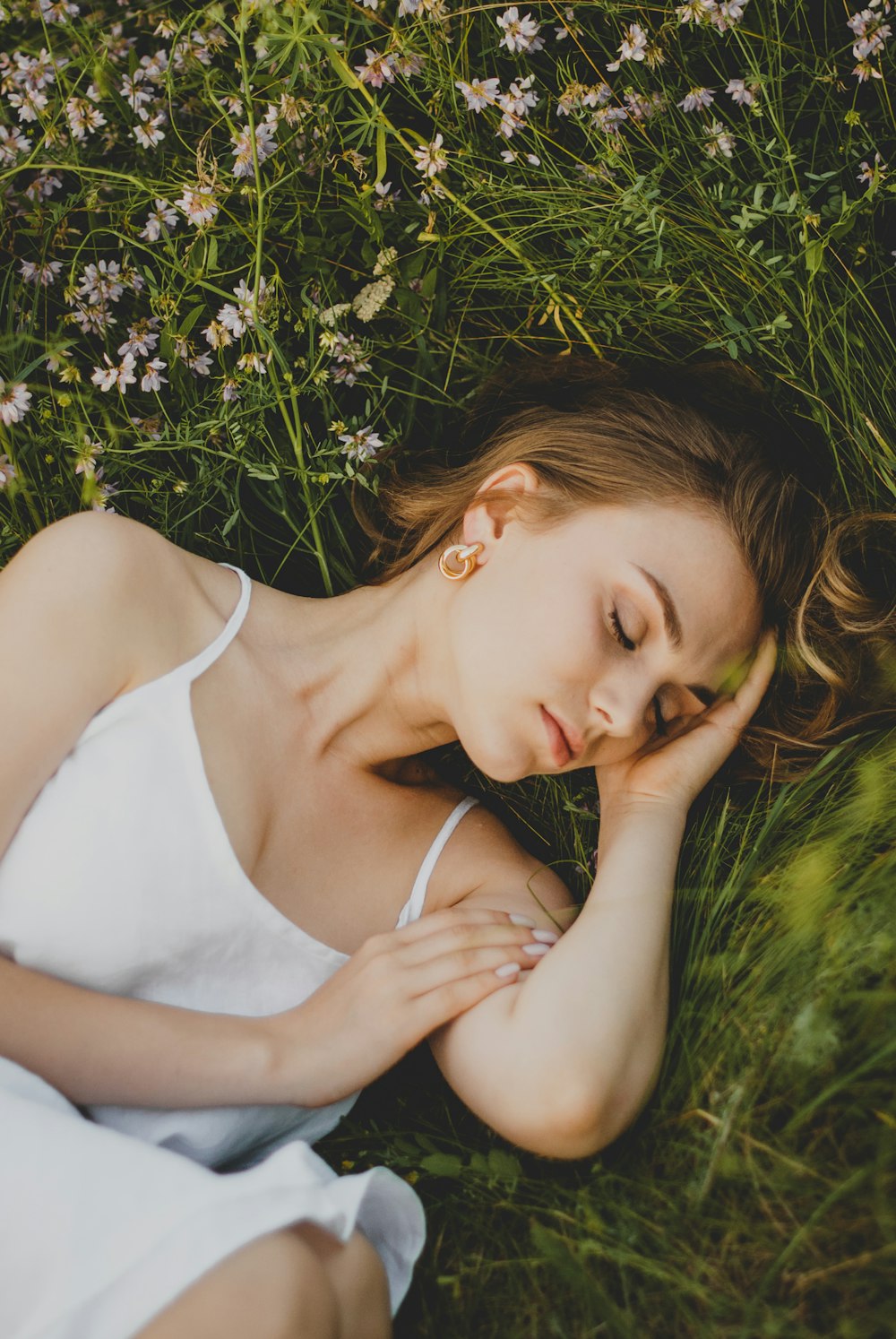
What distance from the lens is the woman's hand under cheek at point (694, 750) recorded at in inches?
95.7

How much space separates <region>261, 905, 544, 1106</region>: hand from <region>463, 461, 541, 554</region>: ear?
835mm

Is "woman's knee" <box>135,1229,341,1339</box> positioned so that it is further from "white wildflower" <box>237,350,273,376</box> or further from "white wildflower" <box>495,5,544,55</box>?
"white wildflower" <box>495,5,544,55</box>

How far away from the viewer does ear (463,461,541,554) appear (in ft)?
7.38

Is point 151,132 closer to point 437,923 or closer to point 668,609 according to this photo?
point 668,609

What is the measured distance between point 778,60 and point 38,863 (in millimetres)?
2517

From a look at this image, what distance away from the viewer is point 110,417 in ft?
8.95

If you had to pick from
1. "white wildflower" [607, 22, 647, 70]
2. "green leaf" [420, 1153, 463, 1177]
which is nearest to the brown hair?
"white wildflower" [607, 22, 647, 70]

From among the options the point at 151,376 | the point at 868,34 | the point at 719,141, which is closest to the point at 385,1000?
the point at 151,376

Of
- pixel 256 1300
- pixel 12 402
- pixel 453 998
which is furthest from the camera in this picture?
pixel 12 402

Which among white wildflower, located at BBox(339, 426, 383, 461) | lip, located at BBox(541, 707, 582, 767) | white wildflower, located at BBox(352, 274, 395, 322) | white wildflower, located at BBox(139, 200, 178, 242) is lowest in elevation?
lip, located at BBox(541, 707, 582, 767)

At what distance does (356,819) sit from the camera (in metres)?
2.43

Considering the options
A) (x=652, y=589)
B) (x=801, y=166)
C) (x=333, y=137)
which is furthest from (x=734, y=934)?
(x=333, y=137)

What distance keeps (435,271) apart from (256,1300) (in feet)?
7.63

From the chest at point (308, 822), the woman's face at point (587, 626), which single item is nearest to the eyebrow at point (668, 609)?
the woman's face at point (587, 626)
